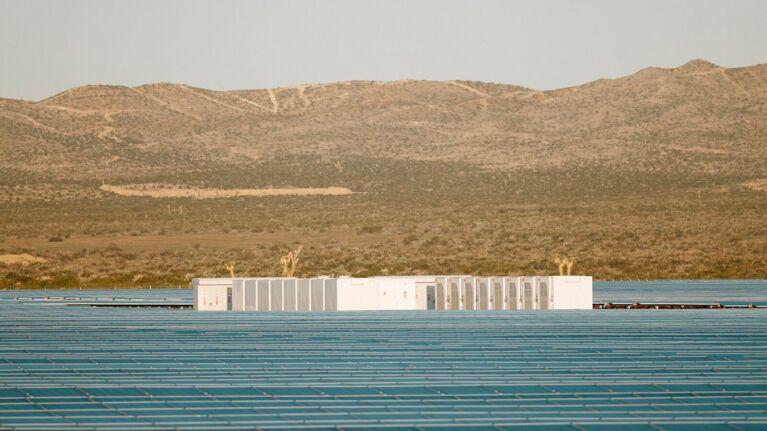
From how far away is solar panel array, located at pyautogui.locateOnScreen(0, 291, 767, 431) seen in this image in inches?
1001

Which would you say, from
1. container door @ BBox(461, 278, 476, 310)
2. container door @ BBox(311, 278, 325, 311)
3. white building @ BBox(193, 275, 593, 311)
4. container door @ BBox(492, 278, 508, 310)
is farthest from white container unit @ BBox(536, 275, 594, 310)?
container door @ BBox(311, 278, 325, 311)

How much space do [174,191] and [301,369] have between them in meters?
111

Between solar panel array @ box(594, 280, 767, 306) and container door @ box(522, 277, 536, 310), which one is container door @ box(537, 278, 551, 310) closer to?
container door @ box(522, 277, 536, 310)

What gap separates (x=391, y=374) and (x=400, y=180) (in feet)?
376

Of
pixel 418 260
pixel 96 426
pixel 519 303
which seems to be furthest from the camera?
pixel 418 260

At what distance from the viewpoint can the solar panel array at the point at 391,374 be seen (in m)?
25.4

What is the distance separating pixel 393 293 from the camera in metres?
65.9

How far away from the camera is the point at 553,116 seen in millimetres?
174625

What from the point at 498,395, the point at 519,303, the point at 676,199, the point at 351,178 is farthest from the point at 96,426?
the point at 351,178

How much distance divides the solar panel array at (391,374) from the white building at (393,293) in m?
9.23

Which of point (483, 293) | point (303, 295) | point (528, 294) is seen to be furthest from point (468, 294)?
point (303, 295)

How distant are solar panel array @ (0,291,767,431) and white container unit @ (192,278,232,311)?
33.7ft

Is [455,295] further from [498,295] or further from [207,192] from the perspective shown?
[207,192]

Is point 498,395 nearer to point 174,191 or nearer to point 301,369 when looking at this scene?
point 301,369
